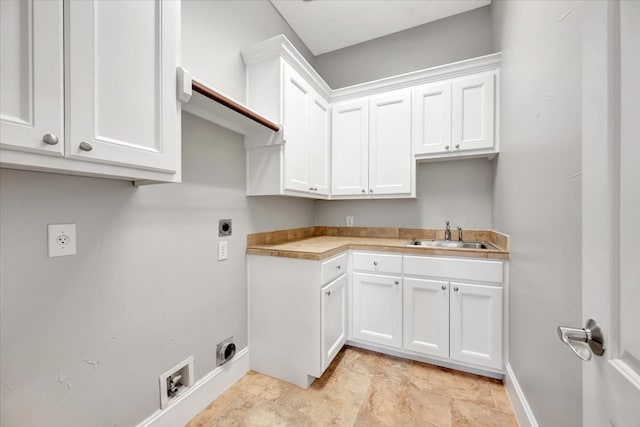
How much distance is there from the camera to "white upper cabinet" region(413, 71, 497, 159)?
1.95 meters

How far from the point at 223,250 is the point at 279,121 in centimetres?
95

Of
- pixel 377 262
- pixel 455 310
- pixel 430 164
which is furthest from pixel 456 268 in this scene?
pixel 430 164

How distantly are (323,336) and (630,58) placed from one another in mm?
1709

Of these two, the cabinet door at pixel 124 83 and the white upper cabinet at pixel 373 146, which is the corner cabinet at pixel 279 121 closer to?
the white upper cabinet at pixel 373 146

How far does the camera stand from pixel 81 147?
0.73m

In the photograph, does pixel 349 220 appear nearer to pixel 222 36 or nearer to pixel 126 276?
pixel 222 36

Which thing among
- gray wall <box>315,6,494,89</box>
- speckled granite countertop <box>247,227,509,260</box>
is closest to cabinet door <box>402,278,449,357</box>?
speckled granite countertop <box>247,227,509,260</box>

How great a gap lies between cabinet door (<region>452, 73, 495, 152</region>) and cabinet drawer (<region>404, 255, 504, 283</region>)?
36.1 inches

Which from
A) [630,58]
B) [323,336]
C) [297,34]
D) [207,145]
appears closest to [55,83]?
[207,145]

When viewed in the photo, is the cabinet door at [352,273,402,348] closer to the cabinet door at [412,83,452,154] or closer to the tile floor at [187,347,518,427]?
the tile floor at [187,347,518,427]

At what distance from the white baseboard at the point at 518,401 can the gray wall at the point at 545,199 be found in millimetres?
51

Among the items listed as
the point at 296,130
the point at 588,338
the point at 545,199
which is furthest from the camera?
the point at 296,130

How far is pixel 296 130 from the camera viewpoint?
75.0 inches

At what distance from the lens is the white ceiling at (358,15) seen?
216cm
